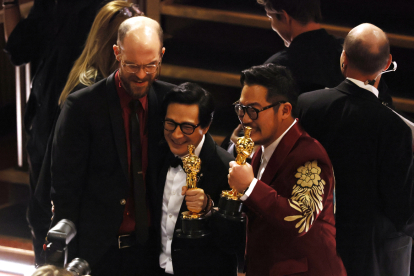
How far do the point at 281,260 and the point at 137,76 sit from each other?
2.96 feet

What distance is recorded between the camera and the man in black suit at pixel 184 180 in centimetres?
212

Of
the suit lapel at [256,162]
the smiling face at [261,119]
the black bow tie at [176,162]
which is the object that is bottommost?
the black bow tie at [176,162]

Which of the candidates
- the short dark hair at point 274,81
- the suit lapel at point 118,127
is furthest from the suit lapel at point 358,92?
the suit lapel at point 118,127

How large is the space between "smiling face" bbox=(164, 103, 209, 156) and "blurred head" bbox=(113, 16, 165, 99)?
162 mm

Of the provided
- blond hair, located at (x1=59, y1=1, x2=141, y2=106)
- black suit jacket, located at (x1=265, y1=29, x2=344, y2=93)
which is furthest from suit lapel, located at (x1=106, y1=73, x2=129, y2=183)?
black suit jacket, located at (x1=265, y1=29, x2=344, y2=93)

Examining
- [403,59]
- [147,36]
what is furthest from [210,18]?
[147,36]

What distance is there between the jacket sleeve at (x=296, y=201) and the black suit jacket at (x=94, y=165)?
0.62 meters

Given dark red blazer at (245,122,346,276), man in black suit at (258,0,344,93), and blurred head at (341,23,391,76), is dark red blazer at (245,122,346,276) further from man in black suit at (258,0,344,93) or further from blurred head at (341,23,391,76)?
man in black suit at (258,0,344,93)

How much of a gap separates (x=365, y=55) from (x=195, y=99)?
0.79 meters

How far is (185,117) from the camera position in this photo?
211cm

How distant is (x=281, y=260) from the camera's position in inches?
78.0

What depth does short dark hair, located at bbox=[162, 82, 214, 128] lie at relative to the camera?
2.12m

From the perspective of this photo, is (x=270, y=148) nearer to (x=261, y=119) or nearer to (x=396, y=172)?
(x=261, y=119)

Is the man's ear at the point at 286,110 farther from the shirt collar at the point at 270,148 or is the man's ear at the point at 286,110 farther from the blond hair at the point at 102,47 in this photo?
the blond hair at the point at 102,47
